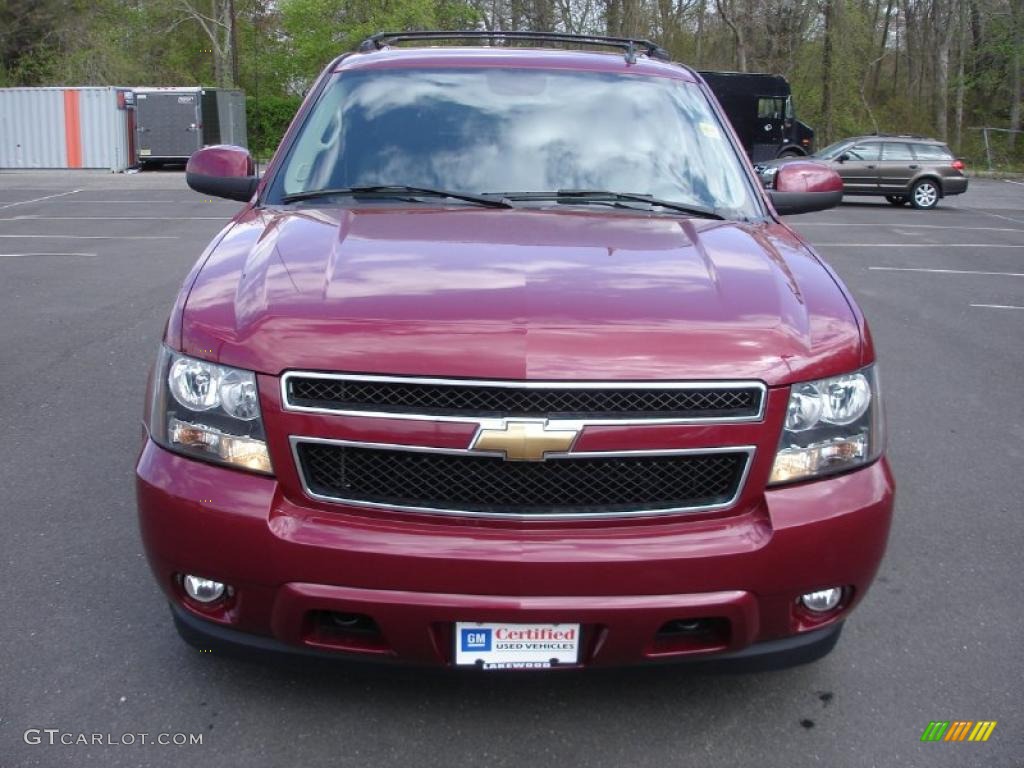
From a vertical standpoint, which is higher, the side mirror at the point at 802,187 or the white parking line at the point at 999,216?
the side mirror at the point at 802,187

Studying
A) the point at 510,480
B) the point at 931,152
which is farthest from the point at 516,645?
the point at 931,152

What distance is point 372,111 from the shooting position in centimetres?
411

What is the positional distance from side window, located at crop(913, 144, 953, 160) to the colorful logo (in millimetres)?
23462

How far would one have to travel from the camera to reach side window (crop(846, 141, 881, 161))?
24.5 meters

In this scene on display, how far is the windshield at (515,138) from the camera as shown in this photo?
387 cm

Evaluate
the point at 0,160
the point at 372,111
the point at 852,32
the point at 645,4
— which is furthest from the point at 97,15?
the point at 372,111

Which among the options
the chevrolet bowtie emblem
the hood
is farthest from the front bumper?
the hood

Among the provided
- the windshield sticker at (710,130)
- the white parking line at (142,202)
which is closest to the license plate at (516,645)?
the windshield sticker at (710,130)

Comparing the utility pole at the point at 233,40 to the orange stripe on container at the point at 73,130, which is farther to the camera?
the utility pole at the point at 233,40

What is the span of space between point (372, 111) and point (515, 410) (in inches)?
78.1

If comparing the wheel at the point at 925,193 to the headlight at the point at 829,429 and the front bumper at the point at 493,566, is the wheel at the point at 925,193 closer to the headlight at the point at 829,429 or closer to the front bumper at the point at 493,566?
the headlight at the point at 829,429

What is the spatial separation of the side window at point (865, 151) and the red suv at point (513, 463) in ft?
76.1

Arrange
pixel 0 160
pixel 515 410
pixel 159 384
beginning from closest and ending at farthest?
pixel 515 410 < pixel 159 384 < pixel 0 160

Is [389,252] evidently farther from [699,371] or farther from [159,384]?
[699,371]
